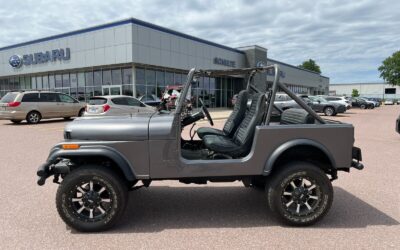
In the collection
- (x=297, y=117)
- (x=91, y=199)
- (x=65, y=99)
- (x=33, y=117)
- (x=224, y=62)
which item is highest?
(x=224, y=62)

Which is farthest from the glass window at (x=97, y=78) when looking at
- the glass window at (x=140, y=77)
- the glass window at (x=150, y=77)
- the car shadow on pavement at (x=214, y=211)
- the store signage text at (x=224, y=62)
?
the car shadow on pavement at (x=214, y=211)

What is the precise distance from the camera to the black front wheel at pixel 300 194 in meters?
3.74

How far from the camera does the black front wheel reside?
374 centimetres

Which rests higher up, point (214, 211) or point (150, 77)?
point (150, 77)

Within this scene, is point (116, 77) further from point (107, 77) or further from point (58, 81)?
point (58, 81)

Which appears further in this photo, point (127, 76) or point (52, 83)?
point (52, 83)

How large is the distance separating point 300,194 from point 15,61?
34.9 m

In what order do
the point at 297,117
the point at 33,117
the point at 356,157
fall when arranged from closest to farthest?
the point at 356,157, the point at 297,117, the point at 33,117

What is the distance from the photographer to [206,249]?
322 centimetres

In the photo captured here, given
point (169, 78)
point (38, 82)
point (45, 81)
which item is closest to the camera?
point (169, 78)

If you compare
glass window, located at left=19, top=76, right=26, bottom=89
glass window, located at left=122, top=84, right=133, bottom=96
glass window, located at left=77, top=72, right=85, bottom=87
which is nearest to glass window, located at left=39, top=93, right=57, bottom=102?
glass window, located at left=122, top=84, right=133, bottom=96

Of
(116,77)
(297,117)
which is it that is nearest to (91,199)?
(297,117)

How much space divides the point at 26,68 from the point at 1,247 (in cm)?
3242

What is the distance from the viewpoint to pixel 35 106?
16.8 meters
